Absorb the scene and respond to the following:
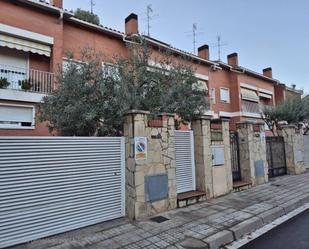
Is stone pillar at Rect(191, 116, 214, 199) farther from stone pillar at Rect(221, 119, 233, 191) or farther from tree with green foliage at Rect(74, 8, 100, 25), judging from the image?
tree with green foliage at Rect(74, 8, 100, 25)

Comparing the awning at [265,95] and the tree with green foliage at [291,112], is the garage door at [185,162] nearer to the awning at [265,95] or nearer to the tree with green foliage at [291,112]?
the tree with green foliage at [291,112]

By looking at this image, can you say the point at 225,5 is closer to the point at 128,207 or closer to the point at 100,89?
the point at 100,89

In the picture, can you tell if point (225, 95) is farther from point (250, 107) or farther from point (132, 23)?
point (132, 23)

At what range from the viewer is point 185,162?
814 cm

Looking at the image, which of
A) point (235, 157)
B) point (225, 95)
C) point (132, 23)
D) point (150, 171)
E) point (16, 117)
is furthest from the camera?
point (225, 95)

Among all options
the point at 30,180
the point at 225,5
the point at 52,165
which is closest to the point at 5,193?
the point at 30,180

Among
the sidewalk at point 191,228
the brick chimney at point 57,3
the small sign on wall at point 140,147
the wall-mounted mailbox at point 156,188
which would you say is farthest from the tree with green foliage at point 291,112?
the brick chimney at point 57,3

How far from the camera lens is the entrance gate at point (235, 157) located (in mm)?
10297

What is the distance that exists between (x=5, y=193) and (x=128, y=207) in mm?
2811

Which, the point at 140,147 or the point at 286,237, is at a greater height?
the point at 140,147

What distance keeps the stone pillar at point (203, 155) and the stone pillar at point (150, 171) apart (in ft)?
4.38

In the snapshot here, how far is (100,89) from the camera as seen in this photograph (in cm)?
773

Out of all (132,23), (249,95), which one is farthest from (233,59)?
(132,23)

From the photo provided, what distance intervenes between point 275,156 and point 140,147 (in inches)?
363
